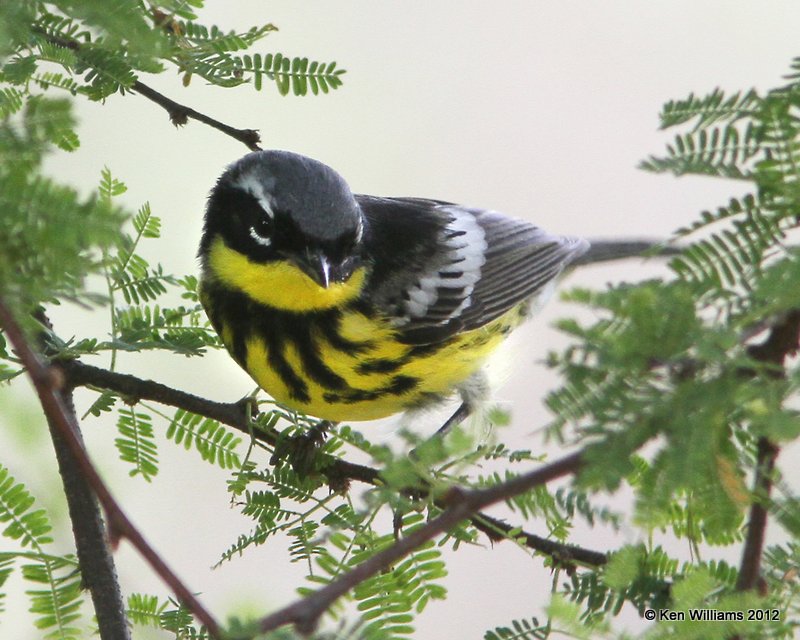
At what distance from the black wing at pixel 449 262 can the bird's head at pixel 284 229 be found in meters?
0.21

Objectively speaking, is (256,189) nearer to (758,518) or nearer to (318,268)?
(318,268)

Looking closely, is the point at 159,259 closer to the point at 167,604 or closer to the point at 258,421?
the point at 258,421

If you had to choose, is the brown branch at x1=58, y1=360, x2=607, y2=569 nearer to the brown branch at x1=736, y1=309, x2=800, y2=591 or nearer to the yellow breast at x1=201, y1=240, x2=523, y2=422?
the yellow breast at x1=201, y1=240, x2=523, y2=422

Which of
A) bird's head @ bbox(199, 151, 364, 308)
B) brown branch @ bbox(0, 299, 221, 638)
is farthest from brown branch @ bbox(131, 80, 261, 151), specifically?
brown branch @ bbox(0, 299, 221, 638)

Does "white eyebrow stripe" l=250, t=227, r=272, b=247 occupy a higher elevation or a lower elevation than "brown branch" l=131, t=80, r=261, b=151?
lower

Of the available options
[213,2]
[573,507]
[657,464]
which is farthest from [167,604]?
[213,2]

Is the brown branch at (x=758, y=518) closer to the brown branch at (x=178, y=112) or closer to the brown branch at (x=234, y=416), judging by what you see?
the brown branch at (x=234, y=416)

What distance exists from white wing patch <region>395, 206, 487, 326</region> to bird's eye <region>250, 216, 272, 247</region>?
1.58 ft

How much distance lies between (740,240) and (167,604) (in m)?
1.32

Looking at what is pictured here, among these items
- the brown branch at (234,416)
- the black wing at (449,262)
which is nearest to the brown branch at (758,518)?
the brown branch at (234,416)

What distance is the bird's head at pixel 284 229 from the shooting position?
2.43m

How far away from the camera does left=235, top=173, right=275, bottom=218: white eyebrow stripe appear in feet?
8.05

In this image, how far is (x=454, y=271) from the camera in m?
3.26

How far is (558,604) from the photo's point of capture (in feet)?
3.93
